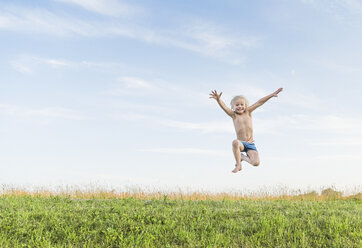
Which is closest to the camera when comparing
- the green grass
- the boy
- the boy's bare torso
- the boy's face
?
the green grass

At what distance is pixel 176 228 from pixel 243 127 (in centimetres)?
340

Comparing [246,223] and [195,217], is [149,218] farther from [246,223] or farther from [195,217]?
[246,223]

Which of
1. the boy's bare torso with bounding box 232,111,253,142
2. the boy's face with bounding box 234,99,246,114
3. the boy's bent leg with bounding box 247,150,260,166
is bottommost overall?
the boy's bent leg with bounding box 247,150,260,166

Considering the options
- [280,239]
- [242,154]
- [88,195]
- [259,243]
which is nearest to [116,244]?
[259,243]

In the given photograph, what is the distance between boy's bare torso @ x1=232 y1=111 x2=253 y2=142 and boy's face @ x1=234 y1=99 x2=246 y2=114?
0.39 ft

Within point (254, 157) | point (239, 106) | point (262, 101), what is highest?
point (262, 101)

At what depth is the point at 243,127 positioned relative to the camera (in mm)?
9438

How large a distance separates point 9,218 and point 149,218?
3163 mm

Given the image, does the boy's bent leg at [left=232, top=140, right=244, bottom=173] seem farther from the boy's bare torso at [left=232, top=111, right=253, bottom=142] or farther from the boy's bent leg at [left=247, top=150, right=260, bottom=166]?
the boy's bare torso at [left=232, top=111, right=253, bottom=142]

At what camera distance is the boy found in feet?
30.1

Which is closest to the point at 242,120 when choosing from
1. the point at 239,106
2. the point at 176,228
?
the point at 239,106

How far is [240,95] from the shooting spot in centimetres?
971

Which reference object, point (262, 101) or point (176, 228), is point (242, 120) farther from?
point (176, 228)

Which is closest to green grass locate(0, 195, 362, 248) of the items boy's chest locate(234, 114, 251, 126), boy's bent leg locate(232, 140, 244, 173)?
boy's bent leg locate(232, 140, 244, 173)
